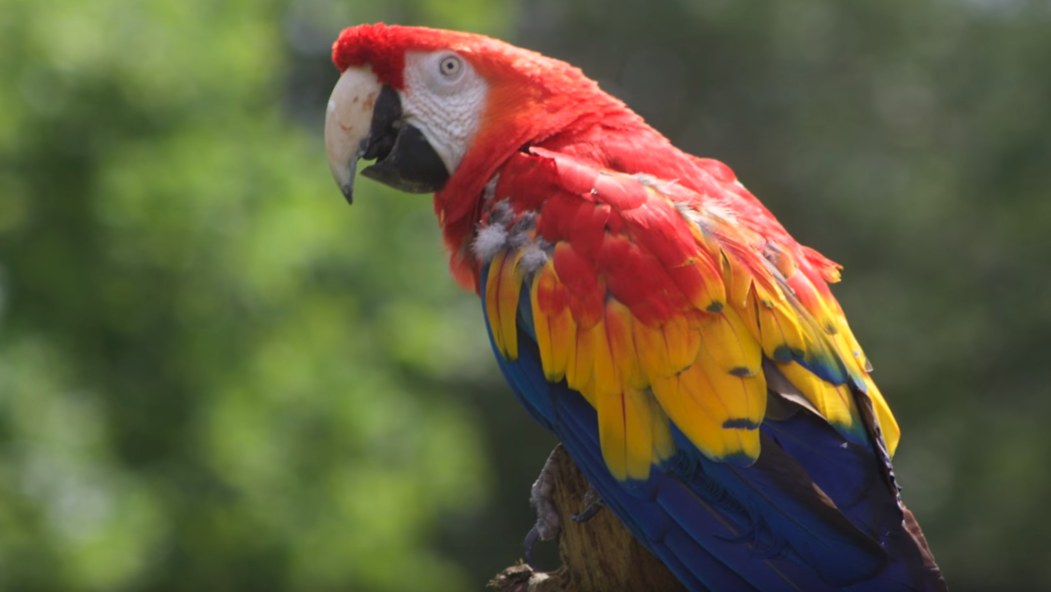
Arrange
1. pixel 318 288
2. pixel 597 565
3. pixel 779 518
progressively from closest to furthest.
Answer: pixel 779 518 < pixel 597 565 < pixel 318 288

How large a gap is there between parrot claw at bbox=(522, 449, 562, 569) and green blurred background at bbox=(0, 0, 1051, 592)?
6.17ft

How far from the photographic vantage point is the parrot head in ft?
6.05

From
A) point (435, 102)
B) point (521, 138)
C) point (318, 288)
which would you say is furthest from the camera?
point (318, 288)

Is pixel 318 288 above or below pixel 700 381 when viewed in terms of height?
below

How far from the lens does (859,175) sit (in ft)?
22.1

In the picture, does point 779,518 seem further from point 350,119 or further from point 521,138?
point 350,119

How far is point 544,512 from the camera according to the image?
1.72 m

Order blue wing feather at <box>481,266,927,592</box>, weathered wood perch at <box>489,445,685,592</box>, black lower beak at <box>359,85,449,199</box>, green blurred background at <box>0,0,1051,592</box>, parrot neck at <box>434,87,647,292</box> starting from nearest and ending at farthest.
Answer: blue wing feather at <box>481,266,927,592</box>
weathered wood perch at <box>489,445,685,592</box>
parrot neck at <box>434,87,647,292</box>
black lower beak at <box>359,85,449,199</box>
green blurred background at <box>0,0,1051,592</box>

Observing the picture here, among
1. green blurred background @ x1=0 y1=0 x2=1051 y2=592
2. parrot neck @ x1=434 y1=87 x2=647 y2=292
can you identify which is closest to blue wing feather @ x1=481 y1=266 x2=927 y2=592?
parrot neck @ x1=434 y1=87 x2=647 y2=292

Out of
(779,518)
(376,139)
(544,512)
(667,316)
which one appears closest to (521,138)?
(376,139)

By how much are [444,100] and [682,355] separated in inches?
27.1

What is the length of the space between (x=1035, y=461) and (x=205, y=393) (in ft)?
14.8

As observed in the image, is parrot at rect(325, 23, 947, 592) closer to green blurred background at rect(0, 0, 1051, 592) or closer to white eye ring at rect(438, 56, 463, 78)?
white eye ring at rect(438, 56, 463, 78)

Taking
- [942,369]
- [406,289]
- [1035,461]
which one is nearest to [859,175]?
[942,369]
